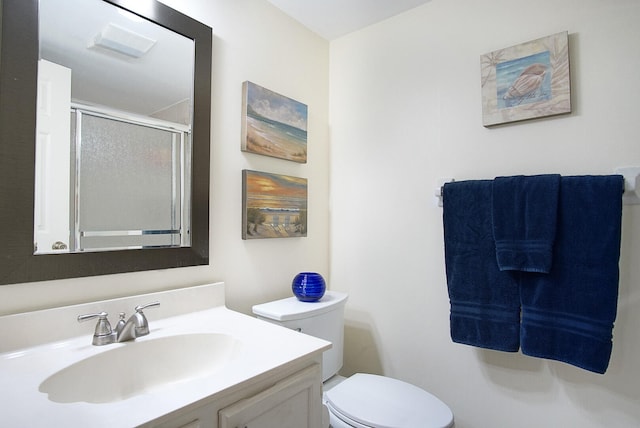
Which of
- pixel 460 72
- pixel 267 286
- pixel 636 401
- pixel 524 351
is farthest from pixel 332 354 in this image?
pixel 460 72

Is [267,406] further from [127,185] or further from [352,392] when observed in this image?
[127,185]

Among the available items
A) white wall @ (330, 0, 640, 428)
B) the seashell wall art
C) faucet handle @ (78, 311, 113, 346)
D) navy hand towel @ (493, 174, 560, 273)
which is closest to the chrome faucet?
faucet handle @ (78, 311, 113, 346)

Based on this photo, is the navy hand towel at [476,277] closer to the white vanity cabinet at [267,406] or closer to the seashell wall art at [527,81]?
the seashell wall art at [527,81]

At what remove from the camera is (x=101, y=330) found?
3.15ft

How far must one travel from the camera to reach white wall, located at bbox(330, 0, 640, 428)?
3.83 ft

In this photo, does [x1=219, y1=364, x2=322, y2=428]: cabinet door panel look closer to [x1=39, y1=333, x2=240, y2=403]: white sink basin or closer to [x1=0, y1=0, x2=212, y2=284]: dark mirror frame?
[x1=39, y1=333, x2=240, y2=403]: white sink basin

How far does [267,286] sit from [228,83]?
36.5 inches

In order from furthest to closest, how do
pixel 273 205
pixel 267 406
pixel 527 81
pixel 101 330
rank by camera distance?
1. pixel 273 205
2. pixel 527 81
3. pixel 101 330
4. pixel 267 406

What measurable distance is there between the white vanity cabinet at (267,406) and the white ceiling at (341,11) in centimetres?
160

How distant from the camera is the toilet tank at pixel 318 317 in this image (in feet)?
4.31

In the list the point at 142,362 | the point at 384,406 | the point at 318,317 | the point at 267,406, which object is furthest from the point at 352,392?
the point at 142,362

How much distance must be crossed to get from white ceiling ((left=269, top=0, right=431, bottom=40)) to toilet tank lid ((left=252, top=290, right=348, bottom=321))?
1.42 m

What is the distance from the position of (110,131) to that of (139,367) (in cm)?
75

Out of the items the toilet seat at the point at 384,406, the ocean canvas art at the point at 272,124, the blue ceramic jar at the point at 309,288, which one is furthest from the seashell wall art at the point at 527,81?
the toilet seat at the point at 384,406
